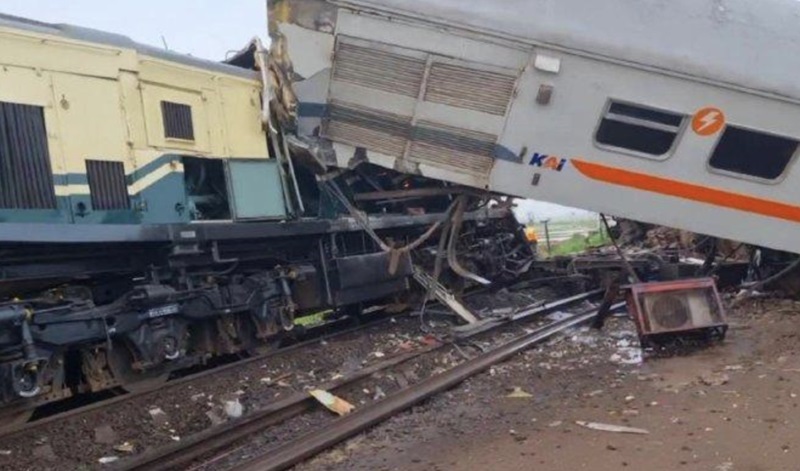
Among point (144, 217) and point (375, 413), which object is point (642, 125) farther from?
point (144, 217)

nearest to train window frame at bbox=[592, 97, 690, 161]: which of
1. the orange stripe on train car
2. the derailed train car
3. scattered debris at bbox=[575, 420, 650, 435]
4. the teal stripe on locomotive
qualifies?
the orange stripe on train car

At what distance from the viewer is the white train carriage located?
22.5 feet

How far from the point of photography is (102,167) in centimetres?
721

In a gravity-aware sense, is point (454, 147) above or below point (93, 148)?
below

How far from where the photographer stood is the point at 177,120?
810 centimetres

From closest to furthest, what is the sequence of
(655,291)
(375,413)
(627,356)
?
(375,413), (655,291), (627,356)

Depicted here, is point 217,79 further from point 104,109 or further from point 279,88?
point 104,109

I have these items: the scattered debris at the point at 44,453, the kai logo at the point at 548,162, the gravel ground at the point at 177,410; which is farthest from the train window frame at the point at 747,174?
the scattered debris at the point at 44,453

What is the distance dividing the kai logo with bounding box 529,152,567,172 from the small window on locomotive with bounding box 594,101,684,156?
38cm

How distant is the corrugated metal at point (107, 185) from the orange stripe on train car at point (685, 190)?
4.26 m

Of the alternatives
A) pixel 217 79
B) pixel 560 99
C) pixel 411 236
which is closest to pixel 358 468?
pixel 560 99

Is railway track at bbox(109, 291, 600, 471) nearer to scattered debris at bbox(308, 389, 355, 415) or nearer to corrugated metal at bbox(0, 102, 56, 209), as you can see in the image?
scattered debris at bbox(308, 389, 355, 415)

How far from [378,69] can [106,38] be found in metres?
2.70

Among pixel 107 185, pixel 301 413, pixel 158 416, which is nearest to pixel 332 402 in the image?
→ pixel 301 413
